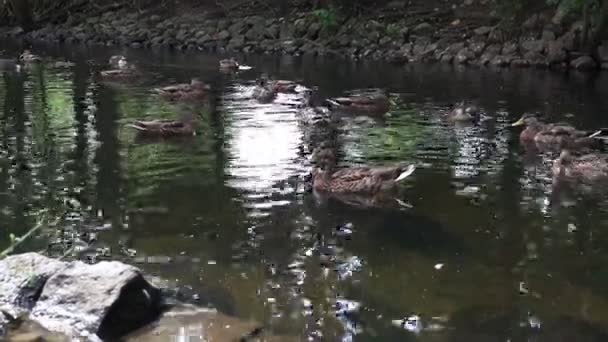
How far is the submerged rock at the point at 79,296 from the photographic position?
→ 716 cm

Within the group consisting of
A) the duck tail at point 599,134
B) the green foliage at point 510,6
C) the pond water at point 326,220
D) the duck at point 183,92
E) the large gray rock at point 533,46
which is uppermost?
the green foliage at point 510,6

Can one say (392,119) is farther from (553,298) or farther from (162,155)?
(553,298)

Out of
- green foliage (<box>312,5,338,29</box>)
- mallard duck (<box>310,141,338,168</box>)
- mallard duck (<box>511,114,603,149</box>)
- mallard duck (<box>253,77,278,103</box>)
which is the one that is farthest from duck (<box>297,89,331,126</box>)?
green foliage (<box>312,5,338,29</box>)

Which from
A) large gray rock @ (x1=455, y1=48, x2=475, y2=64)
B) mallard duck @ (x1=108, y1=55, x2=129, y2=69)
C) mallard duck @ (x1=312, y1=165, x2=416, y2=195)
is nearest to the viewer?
mallard duck @ (x1=312, y1=165, x2=416, y2=195)

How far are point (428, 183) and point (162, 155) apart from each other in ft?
15.3

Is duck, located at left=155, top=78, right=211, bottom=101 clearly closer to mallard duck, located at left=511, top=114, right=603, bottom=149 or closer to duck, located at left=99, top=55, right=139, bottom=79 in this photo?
duck, located at left=99, top=55, right=139, bottom=79

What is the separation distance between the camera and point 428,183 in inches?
476

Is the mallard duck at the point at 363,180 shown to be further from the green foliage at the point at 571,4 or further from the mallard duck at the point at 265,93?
the green foliage at the point at 571,4

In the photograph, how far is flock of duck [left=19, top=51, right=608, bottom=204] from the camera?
38.0 feet

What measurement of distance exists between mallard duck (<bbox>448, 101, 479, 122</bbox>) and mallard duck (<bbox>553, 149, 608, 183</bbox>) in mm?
4468

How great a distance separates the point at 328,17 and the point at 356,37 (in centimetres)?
147

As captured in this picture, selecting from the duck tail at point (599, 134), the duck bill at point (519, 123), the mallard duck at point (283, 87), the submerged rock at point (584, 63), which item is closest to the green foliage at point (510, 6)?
the submerged rock at point (584, 63)

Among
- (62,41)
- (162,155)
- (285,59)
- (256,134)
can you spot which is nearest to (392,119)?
(256,134)

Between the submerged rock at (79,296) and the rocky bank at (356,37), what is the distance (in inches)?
859
